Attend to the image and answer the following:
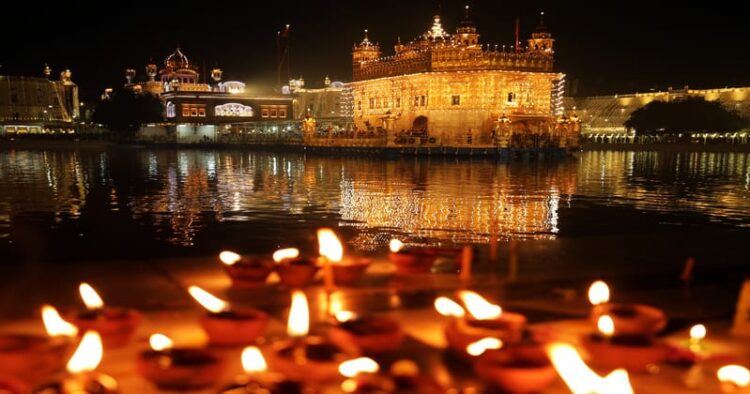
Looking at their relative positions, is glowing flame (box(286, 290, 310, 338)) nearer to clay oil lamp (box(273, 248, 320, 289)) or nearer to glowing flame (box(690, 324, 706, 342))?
clay oil lamp (box(273, 248, 320, 289))

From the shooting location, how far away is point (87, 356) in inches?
215

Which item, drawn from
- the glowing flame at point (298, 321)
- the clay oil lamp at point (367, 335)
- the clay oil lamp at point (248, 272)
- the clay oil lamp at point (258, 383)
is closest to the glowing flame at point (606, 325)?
the clay oil lamp at point (367, 335)

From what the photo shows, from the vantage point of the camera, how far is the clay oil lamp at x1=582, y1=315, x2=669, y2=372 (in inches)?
220

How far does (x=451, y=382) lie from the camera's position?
570 centimetres

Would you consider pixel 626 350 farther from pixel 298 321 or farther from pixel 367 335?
pixel 298 321

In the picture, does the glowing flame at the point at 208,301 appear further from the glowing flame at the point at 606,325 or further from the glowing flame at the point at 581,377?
the glowing flame at the point at 606,325

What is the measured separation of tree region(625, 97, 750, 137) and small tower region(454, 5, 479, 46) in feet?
129

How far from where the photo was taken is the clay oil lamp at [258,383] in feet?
16.0

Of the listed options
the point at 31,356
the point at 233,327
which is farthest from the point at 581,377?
the point at 31,356

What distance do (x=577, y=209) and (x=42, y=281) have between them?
54.5 feet

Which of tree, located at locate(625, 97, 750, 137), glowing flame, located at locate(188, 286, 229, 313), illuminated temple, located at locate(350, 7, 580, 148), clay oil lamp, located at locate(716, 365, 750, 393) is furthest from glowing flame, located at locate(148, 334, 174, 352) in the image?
tree, located at locate(625, 97, 750, 137)

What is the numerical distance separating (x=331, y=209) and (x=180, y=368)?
15.4 meters

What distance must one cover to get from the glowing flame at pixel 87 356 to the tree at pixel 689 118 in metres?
93.4

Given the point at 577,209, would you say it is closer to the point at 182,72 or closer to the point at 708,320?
the point at 708,320
